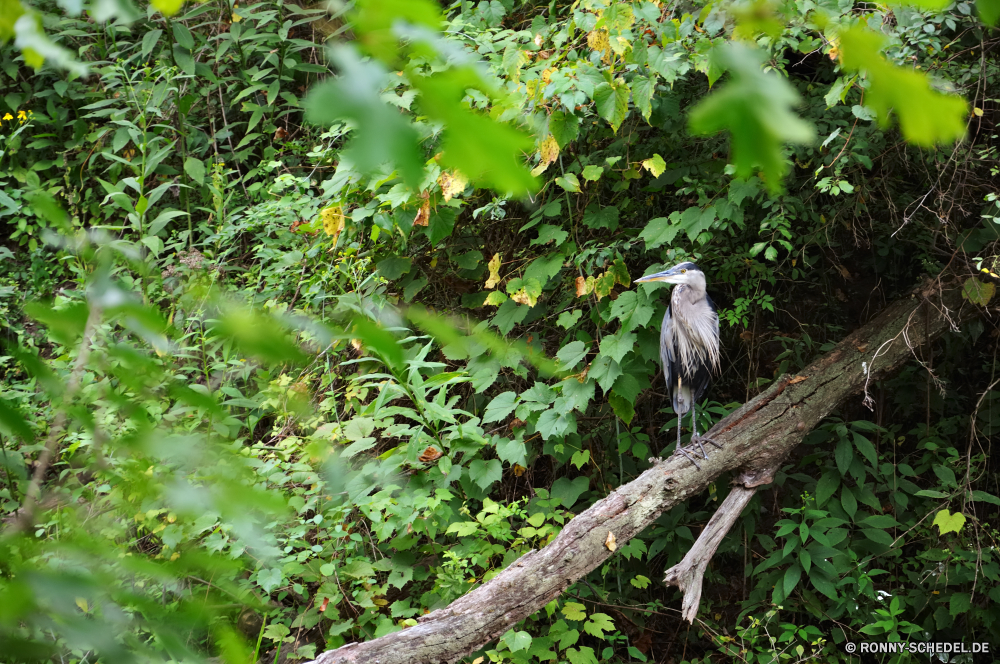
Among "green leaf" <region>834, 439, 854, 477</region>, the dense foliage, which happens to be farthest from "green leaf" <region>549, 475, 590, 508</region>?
"green leaf" <region>834, 439, 854, 477</region>

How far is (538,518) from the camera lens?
2893mm

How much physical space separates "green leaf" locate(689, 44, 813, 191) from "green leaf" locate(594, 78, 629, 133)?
7.34 feet

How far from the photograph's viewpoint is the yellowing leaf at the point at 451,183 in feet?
8.86

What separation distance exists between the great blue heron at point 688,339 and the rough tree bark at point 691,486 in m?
0.16

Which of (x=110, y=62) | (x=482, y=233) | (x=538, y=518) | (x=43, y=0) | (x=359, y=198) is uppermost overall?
(x=43, y=0)

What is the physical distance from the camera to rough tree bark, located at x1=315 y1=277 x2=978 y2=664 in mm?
2164

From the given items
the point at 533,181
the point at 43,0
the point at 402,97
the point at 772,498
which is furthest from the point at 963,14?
the point at 43,0

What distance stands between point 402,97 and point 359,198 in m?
0.63

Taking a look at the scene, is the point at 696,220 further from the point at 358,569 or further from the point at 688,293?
the point at 358,569

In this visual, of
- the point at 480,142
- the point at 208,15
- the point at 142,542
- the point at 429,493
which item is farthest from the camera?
the point at 208,15

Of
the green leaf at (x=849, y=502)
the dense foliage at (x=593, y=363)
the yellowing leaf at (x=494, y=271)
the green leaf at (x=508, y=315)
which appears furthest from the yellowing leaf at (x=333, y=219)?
the green leaf at (x=849, y=502)

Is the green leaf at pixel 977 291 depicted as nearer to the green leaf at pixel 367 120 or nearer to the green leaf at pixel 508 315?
the green leaf at pixel 508 315

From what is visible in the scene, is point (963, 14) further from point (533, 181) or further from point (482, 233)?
point (533, 181)

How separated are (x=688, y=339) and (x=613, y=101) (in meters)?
1.05
